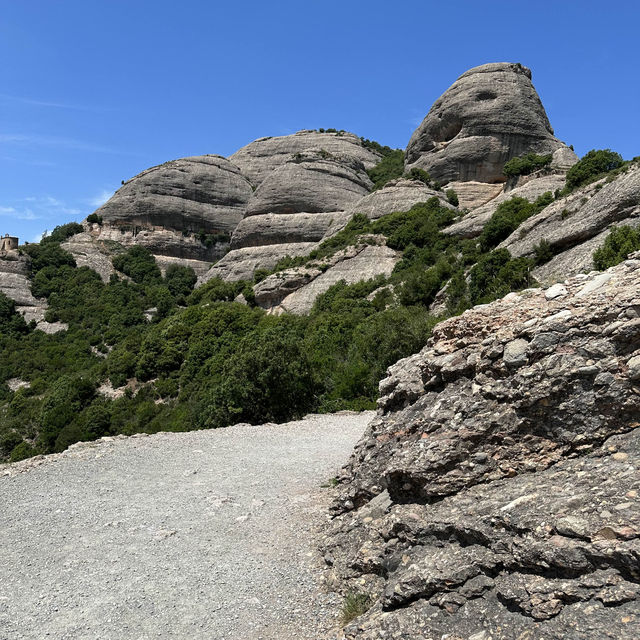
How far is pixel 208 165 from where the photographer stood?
6081 centimetres

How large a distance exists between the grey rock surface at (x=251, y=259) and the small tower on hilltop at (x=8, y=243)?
1891 centimetres

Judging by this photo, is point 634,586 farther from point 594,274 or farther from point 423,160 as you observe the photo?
point 423,160

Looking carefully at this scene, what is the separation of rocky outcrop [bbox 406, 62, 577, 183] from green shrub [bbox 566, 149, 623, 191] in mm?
11318

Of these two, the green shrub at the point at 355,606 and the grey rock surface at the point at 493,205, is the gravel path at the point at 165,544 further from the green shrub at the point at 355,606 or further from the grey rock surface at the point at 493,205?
the grey rock surface at the point at 493,205

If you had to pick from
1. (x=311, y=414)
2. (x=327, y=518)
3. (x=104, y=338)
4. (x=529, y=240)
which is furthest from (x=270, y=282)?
(x=327, y=518)

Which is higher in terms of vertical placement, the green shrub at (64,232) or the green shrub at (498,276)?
the green shrub at (64,232)

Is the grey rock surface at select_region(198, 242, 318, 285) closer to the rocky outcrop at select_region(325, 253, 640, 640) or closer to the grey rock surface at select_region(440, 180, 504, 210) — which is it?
the grey rock surface at select_region(440, 180, 504, 210)

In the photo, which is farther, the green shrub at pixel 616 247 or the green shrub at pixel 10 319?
the green shrub at pixel 10 319

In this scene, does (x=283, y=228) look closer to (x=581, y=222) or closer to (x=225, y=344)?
(x=225, y=344)

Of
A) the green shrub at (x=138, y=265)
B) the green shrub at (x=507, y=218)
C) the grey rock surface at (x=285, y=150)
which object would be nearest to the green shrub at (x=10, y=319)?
the green shrub at (x=138, y=265)

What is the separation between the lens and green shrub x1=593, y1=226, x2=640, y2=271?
1505cm

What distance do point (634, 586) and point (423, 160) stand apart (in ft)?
150

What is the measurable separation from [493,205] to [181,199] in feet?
119

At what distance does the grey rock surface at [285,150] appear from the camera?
64.4 m
